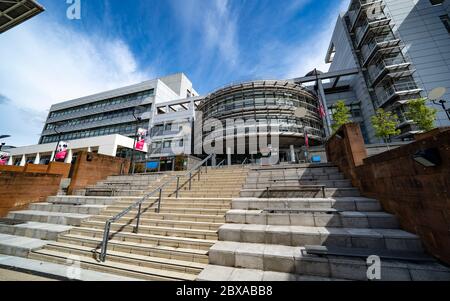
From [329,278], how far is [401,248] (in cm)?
182

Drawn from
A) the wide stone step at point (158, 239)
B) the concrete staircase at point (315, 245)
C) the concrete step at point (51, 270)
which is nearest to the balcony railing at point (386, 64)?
the concrete staircase at point (315, 245)

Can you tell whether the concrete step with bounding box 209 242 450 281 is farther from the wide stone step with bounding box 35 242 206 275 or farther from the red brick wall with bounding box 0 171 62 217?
the red brick wall with bounding box 0 171 62 217

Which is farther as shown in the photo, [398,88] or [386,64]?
[386,64]

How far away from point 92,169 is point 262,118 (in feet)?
72.7

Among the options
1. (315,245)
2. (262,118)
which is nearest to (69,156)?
(262,118)

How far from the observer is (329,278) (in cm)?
321

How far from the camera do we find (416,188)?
3.73 m

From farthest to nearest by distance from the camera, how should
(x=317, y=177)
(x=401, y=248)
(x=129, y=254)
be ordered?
(x=317, y=177), (x=129, y=254), (x=401, y=248)

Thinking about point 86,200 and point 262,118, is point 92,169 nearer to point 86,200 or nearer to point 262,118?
point 86,200

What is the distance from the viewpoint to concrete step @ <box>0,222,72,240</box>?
6000 millimetres

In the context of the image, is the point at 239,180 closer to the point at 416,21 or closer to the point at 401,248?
the point at 401,248

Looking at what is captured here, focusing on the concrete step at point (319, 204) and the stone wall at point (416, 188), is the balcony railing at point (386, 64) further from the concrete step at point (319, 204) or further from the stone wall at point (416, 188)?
the concrete step at point (319, 204)
